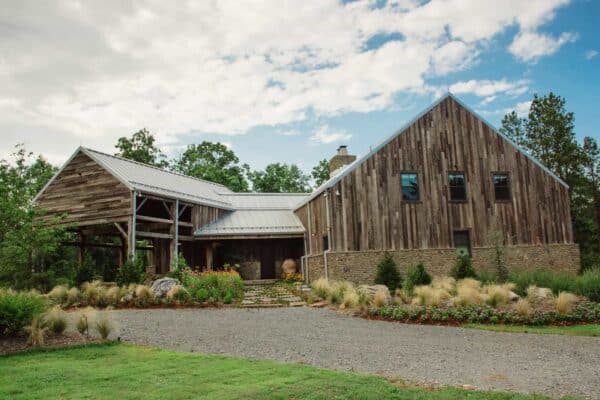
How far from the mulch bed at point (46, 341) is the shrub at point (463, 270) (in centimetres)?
1333

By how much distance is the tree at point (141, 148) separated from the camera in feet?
135

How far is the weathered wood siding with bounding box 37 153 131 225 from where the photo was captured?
811 inches

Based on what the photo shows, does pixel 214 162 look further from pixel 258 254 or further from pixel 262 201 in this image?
pixel 258 254

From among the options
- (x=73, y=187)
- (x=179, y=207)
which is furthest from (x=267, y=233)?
(x=73, y=187)

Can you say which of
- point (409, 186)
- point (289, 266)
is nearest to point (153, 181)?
point (289, 266)

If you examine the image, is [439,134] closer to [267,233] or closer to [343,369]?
[267,233]

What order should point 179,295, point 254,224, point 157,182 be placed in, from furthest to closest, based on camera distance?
point 254,224, point 157,182, point 179,295

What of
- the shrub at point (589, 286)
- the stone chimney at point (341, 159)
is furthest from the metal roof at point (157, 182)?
the shrub at point (589, 286)

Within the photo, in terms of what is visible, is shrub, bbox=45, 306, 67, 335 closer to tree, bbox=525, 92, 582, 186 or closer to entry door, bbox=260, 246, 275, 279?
entry door, bbox=260, 246, 275, 279

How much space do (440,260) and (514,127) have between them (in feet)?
63.1

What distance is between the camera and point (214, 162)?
45.3 metres

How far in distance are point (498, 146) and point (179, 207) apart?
15.7 meters

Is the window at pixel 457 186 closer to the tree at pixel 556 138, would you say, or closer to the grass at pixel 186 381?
the tree at pixel 556 138

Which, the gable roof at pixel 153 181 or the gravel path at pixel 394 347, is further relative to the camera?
the gable roof at pixel 153 181
